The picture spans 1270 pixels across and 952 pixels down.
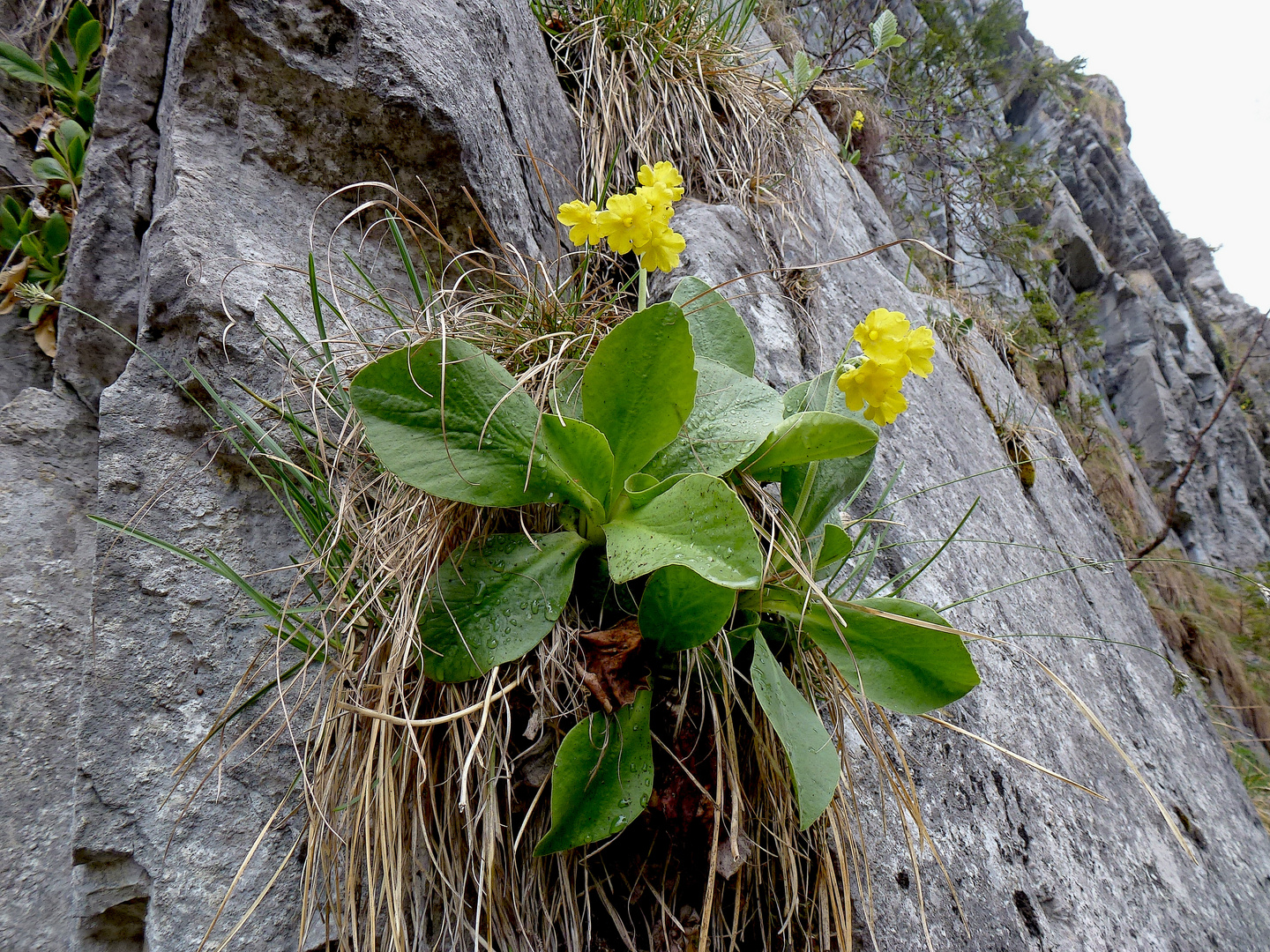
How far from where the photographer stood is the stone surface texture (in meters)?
0.79

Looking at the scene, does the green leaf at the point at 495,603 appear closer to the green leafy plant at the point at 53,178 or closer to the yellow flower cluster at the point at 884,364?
the yellow flower cluster at the point at 884,364

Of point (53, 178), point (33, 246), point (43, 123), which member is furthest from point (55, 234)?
point (43, 123)

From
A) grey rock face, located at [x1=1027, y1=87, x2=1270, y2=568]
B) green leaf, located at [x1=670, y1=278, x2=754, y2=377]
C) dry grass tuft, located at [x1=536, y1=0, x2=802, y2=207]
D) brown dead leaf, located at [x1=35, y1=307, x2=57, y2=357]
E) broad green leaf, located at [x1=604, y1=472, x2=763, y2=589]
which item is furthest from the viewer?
grey rock face, located at [x1=1027, y1=87, x2=1270, y2=568]

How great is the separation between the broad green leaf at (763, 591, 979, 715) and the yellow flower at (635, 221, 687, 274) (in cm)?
49

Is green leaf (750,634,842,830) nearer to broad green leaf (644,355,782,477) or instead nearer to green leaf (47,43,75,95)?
broad green leaf (644,355,782,477)

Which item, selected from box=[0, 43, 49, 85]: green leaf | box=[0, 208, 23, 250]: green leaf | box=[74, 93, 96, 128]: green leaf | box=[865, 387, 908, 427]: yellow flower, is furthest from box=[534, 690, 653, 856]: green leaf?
box=[0, 43, 49, 85]: green leaf

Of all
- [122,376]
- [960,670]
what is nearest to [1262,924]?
[960,670]

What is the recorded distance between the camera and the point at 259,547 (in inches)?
36.2

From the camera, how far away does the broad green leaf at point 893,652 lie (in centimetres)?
72

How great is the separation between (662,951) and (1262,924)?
1.85 m

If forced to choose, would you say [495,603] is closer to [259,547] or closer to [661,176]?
[259,547]

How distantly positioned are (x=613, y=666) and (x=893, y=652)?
34cm

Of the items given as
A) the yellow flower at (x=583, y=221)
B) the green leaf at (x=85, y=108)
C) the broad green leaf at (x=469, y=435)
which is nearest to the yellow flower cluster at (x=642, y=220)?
the yellow flower at (x=583, y=221)

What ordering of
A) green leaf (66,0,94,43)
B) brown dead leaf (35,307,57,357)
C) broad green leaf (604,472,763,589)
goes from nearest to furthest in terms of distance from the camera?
broad green leaf (604,472,763,589) → brown dead leaf (35,307,57,357) → green leaf (66,0,94,43)
